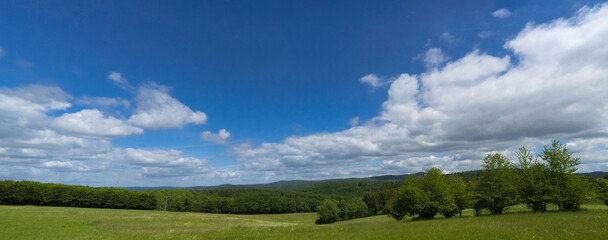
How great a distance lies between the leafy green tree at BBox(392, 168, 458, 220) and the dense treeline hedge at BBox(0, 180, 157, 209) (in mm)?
91758

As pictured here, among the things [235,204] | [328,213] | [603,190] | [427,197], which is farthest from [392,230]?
[235,204]

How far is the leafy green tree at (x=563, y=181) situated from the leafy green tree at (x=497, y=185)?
3.64 m

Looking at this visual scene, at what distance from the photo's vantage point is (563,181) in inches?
1141

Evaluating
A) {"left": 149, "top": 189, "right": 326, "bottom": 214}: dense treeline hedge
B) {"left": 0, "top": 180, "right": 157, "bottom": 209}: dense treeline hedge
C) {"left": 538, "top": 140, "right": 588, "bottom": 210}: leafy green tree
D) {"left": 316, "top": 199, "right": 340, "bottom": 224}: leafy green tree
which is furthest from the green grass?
{"left": 149, "top": 189, "right": 326, "bottom": 214}: dense treeline hedge

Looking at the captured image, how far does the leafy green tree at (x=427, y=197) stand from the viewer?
108ft

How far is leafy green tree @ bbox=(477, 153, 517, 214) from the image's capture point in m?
32.5

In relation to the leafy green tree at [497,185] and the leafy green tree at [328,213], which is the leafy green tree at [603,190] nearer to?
the leafy green tree at [497,185]

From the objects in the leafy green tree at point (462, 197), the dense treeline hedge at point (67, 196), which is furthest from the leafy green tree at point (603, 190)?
the dense treeline hedge at point (67, 196)

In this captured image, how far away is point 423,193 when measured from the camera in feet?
111

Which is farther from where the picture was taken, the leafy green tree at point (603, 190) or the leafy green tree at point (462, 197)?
the leafy green tree at point (462, 197)

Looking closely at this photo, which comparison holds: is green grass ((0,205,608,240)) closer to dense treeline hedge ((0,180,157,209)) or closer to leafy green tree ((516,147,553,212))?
leafy green tree ((516,147,553,212))

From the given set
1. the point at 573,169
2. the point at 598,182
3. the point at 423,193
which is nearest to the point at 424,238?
the point at 423,193

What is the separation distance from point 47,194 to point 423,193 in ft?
325

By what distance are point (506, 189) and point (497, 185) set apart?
5.45 ft
